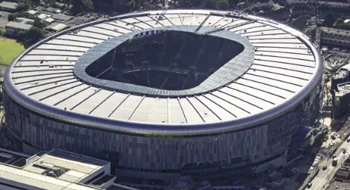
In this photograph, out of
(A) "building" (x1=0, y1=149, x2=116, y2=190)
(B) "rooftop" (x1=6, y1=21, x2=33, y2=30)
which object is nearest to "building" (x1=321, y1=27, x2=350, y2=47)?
(B) "rooftop" (x1=6, y1=21, x2=33, y2=30)

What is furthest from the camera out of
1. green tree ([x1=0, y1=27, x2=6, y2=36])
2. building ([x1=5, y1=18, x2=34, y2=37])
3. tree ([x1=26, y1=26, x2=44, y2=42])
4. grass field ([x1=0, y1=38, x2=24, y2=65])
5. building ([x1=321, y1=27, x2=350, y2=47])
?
green tree ([x1=0, y1=27, x2=6, y2=36])

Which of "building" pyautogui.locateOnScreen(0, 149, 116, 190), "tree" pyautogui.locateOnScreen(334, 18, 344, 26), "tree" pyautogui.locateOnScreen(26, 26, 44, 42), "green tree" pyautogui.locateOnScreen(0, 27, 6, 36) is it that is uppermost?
"tree" pyautogui.locateOnScreen(334, 18, 344, 26)

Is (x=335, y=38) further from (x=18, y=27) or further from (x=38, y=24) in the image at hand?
(x=18, y=27)

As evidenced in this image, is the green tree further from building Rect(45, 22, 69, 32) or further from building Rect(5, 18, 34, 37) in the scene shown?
building Rect(45, 22, 69, 32)

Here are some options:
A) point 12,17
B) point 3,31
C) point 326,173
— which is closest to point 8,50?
point 3,31

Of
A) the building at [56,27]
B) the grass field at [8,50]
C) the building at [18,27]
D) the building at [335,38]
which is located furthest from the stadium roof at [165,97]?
the building at [18,27]

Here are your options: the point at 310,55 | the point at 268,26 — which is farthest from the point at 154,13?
the point at 310,55
